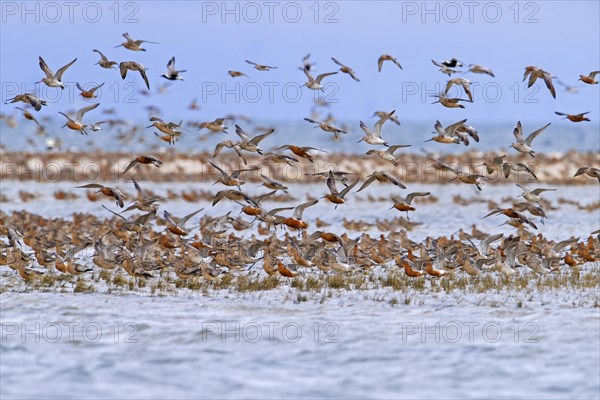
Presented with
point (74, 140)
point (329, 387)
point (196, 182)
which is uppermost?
point (74, 140)

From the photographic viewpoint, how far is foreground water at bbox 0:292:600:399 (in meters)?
9.27

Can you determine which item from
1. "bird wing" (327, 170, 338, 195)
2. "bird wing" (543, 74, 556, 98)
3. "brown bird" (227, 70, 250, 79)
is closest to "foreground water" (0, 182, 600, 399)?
"bird wing" (327, 170, 338, 195)

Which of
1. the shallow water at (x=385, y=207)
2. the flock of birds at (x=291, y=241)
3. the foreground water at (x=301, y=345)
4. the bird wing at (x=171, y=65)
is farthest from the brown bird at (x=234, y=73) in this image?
the foreground water at (x=301, y=345)

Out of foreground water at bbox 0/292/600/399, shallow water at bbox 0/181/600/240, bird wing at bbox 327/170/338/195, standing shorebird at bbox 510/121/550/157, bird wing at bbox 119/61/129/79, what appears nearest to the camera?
foreground water at bbox 0/292/600/399

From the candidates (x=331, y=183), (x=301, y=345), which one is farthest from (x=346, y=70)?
(x=301, y=345)

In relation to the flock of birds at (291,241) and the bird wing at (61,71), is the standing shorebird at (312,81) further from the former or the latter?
the bird wing at (61,71)

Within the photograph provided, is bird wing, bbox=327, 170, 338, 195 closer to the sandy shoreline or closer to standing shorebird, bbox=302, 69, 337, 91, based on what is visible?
standing shorebird, bbox=302, 69, 337, 91

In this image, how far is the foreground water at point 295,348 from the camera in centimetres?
927

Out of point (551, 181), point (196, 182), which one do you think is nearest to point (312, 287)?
point (196, 182)

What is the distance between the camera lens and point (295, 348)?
1052 centimetres

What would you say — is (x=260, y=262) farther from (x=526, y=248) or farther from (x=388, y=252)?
(x=526, y=248)

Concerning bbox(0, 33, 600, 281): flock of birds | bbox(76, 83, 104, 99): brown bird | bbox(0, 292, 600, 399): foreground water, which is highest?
bbox(76, 83, 104, 99): brown bird

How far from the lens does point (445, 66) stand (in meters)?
16.3

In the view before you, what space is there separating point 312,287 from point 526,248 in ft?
13.1
